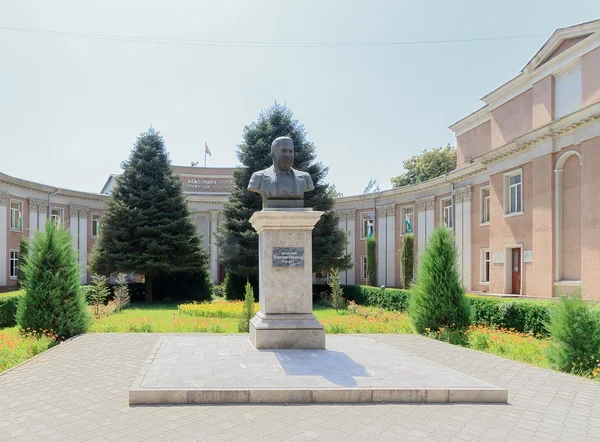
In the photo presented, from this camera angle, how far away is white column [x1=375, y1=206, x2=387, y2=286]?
3456cm

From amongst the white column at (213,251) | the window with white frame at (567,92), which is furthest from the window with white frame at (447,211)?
the white column at (213,251)

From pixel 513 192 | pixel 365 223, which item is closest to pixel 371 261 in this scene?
pixel 365 223

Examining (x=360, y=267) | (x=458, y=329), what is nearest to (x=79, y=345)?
(x=458, y=329)

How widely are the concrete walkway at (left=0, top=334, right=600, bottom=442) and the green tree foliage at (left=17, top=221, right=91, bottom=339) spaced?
13.6ft

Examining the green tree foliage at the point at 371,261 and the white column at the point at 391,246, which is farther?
the white column at the point at 391,246

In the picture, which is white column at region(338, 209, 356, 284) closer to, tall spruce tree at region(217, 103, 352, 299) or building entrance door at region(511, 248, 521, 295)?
tall spruce tree at region(217, 103, 352, 299)

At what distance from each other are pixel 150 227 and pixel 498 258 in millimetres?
17895

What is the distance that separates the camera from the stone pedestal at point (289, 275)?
895cm

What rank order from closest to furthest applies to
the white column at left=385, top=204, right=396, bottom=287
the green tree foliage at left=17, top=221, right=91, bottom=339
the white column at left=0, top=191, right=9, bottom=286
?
1. the green tree foliage at left=17, top=221, right=91, bottom=339
2. the white column at left=0, top=191, right=9, bottom=286
3. the white column at left=385, top=204, right=396, bottom=287

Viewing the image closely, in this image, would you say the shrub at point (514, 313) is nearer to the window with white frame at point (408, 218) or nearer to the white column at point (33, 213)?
the window with white frame at point (408, 218)

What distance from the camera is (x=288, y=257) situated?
9125 millimetres

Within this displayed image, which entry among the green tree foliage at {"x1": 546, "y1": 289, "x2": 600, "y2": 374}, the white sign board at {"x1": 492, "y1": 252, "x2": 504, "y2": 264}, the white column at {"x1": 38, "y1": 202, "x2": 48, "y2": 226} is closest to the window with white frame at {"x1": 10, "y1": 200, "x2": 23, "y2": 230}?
the white column at {"x1": 38, "y1": 202, "x2": 48, "y2": 226}

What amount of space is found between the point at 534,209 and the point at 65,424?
774 inches

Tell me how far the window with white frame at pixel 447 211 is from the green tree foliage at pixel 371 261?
215 inches
